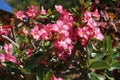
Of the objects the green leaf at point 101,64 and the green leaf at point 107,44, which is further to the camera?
the green leaf at point 107,44

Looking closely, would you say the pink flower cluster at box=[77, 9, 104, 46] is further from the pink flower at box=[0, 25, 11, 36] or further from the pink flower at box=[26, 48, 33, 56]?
the pink flower at box=[0, 25, 11, 36]

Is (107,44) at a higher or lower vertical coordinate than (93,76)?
higher

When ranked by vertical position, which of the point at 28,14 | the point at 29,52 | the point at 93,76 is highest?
the point at 28,14

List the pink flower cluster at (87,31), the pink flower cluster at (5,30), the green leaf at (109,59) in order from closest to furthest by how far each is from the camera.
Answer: the pink flower cluster at (87,31), the green leaf at (109,59), the pink flower cluster at (5,30)

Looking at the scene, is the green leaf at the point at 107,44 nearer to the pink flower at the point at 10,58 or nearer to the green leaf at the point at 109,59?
the green leaf at the point at 109,59

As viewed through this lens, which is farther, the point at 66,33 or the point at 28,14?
the point at 28,14

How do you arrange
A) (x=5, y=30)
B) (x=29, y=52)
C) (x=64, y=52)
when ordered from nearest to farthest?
(x=64, y=52) → (x=29, y=52) → (x=5, y=30)

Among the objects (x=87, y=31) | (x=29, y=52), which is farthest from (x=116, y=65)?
(x=29, y=52)

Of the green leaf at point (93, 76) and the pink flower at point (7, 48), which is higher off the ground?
the pink flower at point (7, 48)

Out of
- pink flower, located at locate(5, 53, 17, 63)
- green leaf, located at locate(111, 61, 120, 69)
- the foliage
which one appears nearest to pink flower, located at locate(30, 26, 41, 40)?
the foliage

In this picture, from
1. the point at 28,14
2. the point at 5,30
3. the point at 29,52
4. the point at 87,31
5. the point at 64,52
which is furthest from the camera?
the point at 28,14

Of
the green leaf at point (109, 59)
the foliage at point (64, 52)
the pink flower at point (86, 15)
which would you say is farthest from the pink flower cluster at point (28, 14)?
the green leaf at point (109, 59)

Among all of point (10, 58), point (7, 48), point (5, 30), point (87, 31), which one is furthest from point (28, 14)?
point (87, 31)

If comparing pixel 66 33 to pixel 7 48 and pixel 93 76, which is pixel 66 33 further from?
pixel 7 48
